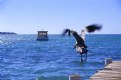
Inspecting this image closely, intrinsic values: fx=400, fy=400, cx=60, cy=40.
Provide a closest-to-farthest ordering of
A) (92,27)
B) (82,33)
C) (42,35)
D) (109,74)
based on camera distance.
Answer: (92,27) < (82,33) < (109,74) < (42,35)

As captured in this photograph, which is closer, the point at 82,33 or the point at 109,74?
the point at 82,33

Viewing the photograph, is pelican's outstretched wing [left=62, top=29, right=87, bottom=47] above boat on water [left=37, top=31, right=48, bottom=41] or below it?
below

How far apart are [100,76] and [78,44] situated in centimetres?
208

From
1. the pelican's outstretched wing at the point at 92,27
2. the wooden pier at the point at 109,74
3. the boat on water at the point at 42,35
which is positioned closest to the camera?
the pelican's outstretched wing at the point at 92,27

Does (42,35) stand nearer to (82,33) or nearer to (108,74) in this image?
(108,74)

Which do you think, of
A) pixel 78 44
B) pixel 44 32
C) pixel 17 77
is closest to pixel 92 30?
pixel 78 44

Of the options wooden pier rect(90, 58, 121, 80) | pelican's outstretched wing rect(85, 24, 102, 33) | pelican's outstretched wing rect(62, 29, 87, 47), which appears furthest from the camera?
wooden pier rect(90, 58, 121, 80)

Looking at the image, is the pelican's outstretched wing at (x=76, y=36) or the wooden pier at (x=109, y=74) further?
the wooden pier at (x=109, y=74)

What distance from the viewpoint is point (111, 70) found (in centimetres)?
2405

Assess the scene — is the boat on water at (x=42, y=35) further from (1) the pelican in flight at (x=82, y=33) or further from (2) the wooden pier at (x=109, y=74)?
(1) the pelican in flight at (x=82, y=33)

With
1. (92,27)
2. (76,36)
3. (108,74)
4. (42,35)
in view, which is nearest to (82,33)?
(76,36)

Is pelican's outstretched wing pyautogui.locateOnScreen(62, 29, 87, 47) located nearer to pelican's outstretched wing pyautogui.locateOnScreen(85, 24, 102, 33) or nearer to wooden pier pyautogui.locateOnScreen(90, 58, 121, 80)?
pelican's outstretched wing pyautogui.locateOnScreen(85, 24, 102, 33)

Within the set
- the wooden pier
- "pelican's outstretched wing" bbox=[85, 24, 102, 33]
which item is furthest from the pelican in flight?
the wooden pier

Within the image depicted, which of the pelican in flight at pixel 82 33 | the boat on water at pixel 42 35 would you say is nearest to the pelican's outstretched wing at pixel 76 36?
the pelican in flight at pixel 82 33
